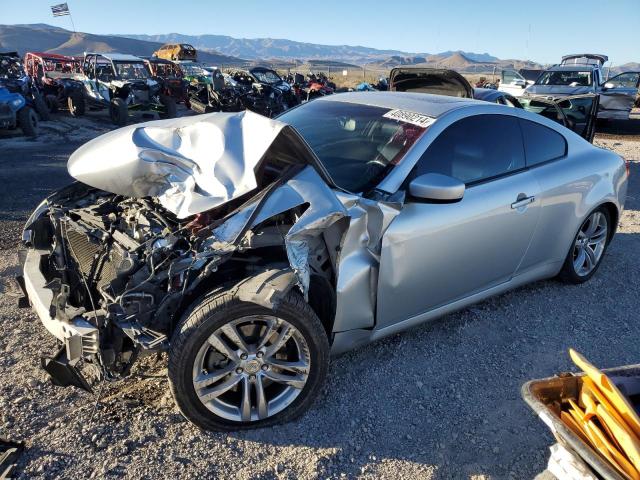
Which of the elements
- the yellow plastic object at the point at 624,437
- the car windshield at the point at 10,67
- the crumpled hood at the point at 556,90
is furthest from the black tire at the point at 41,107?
the yellow plastic object at the point at 624,437

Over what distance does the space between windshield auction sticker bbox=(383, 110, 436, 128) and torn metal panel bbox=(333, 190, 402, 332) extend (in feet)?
2.37

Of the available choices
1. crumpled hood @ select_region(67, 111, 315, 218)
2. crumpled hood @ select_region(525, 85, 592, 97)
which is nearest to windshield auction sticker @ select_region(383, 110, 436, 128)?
crumpled hood @ select_region(67, 111, 315, 218)

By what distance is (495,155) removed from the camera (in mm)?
3416

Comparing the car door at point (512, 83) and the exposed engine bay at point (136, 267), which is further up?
the exposed engine bay at point (136, 267)

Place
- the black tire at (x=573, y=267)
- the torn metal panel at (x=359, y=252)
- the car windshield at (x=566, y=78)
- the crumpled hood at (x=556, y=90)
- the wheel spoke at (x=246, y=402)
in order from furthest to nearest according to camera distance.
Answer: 1. the car windshield at (x=566, y=78)
2. the crumpled hood at (x=556, y=90)
3. the black tire at (x=573, y=267)
4. the torn metal panel at (x=359, y=252)
5. the wheel spoke at (x=246, y=402)

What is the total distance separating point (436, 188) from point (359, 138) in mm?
784

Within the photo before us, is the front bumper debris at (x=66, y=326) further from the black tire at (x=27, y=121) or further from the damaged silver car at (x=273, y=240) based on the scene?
the black tire at (x=27, y=121)

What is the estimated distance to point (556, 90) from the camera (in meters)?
14.5

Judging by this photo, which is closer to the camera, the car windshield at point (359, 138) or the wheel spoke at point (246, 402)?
the wheel spoke at point (246, 402)

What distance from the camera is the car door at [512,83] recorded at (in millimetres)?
17938

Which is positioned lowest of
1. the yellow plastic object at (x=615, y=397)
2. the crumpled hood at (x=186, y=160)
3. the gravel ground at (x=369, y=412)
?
the gravel ground at (x=369, y=412)

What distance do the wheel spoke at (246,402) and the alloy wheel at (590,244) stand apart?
10.0 ft

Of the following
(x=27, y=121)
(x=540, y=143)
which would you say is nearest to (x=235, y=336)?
(x=540, y=143)

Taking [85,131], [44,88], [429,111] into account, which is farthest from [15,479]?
[44,88]
